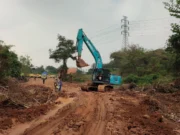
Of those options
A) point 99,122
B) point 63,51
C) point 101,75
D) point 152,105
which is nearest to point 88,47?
point 101,75

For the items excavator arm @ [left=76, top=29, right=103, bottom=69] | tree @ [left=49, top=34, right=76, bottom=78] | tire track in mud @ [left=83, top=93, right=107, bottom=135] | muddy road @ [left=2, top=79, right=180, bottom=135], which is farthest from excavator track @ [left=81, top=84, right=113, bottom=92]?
tree @ [left=49, top=34, right=76, bottom=78]

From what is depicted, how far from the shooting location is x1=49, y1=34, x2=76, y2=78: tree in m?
60.1

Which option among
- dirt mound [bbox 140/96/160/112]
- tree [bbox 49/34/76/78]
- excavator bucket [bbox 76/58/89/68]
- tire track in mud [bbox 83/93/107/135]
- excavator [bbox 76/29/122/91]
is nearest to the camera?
tire track in mud [bbox 83/93/107/135]

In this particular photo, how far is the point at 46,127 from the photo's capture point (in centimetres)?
1204

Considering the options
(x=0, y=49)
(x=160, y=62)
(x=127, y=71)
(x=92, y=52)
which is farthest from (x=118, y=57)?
(x=0, y=49)

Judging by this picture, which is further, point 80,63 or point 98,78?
point 98,78

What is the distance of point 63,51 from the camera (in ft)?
199

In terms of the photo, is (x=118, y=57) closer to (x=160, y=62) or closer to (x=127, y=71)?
(x=127, y=71)

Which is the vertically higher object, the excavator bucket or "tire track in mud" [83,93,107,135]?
the excavator bucket

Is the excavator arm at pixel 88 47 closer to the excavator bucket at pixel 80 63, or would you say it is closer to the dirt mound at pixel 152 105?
the excavator bucket at pixel 80 63

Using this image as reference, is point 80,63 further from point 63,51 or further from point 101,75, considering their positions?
point 63,51

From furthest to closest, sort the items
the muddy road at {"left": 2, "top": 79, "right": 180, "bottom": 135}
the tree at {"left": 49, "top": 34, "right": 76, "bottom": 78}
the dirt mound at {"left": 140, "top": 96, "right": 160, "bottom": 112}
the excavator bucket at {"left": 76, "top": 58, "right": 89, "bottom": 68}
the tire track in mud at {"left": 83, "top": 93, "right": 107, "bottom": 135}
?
the tree at {"left": 49, "top": 34, "right": 76, "bottom": 78}, the excavator bucket at {"left": 76, "top": 58, "right": 89, "bottom": 68}, the dirt mound at {"left": 140, "top": 96, "right": 160, "bottom": 112}, the muddy road at {"left": 2, "top": 79, "right": 180, "bottom": 135}, the tire track in mud at {"left": 83, "top": 93, "right": 107, "bottom": 135}

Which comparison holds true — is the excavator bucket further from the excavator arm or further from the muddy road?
the muddy road

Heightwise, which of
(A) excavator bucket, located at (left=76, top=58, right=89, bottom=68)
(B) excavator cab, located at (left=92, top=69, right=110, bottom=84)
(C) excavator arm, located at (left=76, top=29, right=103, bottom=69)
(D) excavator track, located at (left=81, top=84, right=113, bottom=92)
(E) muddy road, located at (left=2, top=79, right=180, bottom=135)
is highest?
(C) excavator arm, located at (left=76, top=29, right=103, bottom=69)
